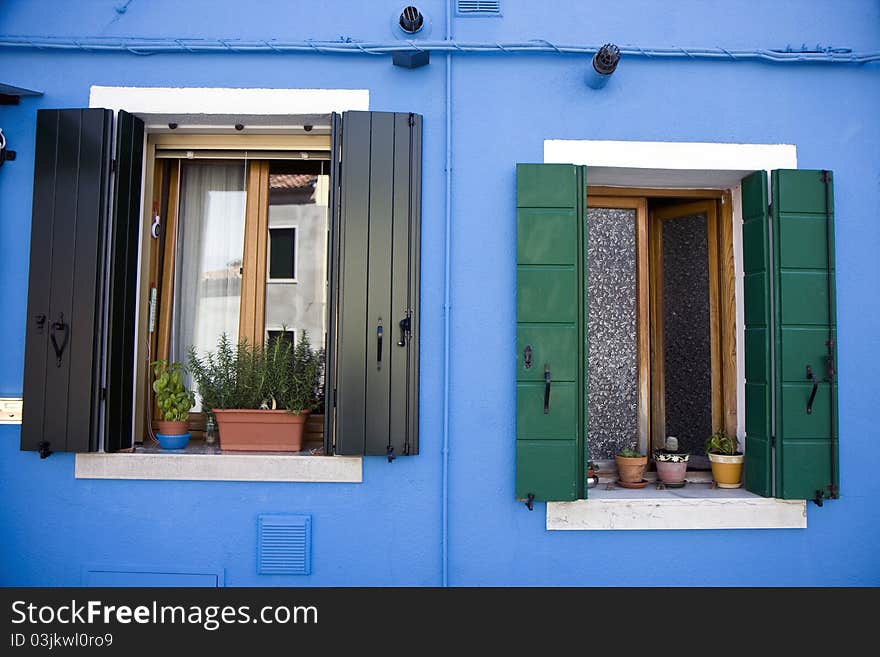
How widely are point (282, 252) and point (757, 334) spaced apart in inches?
107

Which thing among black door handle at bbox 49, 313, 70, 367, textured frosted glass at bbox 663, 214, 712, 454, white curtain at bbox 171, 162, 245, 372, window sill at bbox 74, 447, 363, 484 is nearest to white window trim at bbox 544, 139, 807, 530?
textured frosted glass at bbox 663, 214, 712, 454

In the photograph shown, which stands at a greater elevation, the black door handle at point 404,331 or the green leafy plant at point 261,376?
the black door handle at point 404,331

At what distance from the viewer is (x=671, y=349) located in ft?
13.7

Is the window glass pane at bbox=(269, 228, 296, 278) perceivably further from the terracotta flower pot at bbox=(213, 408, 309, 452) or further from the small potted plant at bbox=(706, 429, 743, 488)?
the small potted plant at bbox=(706, 429, 743, 488)

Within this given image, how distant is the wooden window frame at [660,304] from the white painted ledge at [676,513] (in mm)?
504

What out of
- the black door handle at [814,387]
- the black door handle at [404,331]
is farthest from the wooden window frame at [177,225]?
the black door handle at [814,387]

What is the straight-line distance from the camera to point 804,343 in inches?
141

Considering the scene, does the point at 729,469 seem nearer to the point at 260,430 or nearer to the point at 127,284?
the point at 260,430

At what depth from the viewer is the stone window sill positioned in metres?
3.58

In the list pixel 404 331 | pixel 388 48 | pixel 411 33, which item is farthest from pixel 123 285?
pixel 411 33

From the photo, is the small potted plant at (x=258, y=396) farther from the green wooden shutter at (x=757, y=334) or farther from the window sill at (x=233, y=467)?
the green wooden shutter at (x=757, y=334)

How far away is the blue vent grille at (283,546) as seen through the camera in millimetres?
3547

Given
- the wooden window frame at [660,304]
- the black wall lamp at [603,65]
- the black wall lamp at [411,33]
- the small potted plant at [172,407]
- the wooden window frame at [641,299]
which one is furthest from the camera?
the wooden window frame at [641,299]
